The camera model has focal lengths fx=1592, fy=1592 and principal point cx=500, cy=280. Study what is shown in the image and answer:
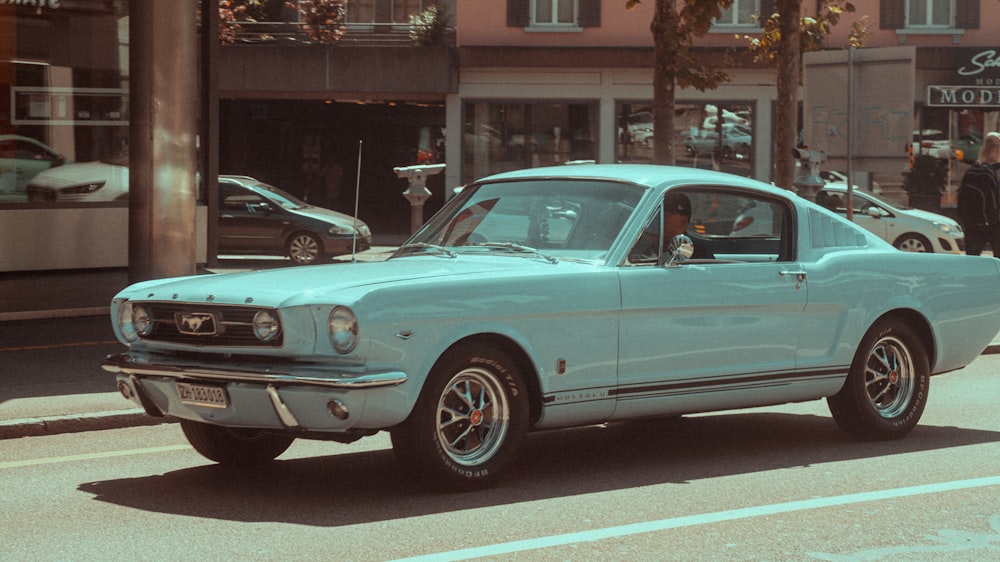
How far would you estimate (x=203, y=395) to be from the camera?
23.0ft

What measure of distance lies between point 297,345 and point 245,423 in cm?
43

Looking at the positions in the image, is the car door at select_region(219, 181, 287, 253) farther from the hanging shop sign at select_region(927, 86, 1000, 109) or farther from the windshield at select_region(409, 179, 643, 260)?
the windshield at select_region(409, 179, 643, 260)

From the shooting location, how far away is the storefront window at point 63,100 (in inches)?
706

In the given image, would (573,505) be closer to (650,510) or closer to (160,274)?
(650,510)

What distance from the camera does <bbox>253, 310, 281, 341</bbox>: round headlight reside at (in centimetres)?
690

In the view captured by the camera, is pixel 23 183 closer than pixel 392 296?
No

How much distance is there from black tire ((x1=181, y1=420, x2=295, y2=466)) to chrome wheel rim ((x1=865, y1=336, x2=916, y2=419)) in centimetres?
339

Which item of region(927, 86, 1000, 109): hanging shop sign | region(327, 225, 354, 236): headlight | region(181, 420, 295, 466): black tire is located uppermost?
region(927, 86, 1000, 109): hanging shop sign

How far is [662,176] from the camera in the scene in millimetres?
8383

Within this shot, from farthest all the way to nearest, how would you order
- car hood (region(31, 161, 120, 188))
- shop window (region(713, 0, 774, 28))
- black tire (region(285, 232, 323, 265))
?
shop window (region(713, 0, 774, 28)) → black tire (region(285, 232, 323, 265)) → car hood (region(31, 161, 120, 188))

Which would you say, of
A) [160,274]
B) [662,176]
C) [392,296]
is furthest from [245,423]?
[160,274]

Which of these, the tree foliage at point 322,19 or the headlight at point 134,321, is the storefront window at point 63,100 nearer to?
the headlight at point 134,321

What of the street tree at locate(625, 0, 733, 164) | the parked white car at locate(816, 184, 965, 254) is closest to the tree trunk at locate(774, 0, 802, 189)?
the street tree at locate(625, 0, 733, 164)

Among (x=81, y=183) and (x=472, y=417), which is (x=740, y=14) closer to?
(x=81, y=183)
